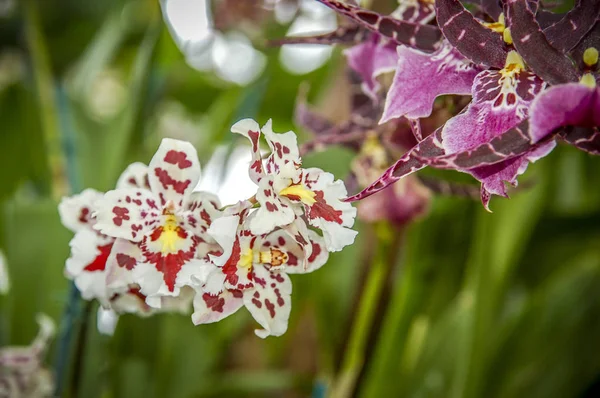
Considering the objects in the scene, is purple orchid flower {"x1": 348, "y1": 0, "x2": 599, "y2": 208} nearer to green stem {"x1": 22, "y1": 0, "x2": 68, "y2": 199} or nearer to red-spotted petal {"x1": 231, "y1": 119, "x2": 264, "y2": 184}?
red-spotted petal {"x1": 231, "y1": 119, "x2": 264, "y2": 184}

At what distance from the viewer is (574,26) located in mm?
164

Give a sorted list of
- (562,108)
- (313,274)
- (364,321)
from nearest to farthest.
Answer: (562,108) < (364,321) < (313,274)

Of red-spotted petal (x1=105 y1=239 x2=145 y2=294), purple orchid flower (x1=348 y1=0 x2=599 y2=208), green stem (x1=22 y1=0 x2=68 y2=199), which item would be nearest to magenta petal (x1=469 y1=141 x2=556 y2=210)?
purple orchid flower (x1=348 y1=0 x2=599 y2=208)

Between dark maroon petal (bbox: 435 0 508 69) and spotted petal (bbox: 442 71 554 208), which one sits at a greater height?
dark maroon petal (bbox: 435 0 508 69)

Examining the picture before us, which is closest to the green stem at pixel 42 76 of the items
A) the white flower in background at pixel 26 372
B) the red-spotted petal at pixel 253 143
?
the white flower in background at pixel 26 372

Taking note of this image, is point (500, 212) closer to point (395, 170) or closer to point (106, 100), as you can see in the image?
point (395, 170)

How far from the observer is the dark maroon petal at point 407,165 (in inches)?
6.0

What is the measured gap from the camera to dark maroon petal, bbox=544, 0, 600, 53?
16 cm

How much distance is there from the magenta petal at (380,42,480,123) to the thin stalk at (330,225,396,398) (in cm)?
17

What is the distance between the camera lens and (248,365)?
62cm

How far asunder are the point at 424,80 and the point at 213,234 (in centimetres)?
7

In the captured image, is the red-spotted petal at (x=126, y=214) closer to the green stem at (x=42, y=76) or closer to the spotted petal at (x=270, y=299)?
the spotted petal at (x=270, y=299)

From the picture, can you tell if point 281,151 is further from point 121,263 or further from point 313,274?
point 313,274

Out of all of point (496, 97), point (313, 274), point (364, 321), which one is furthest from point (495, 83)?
point (313, 274)
